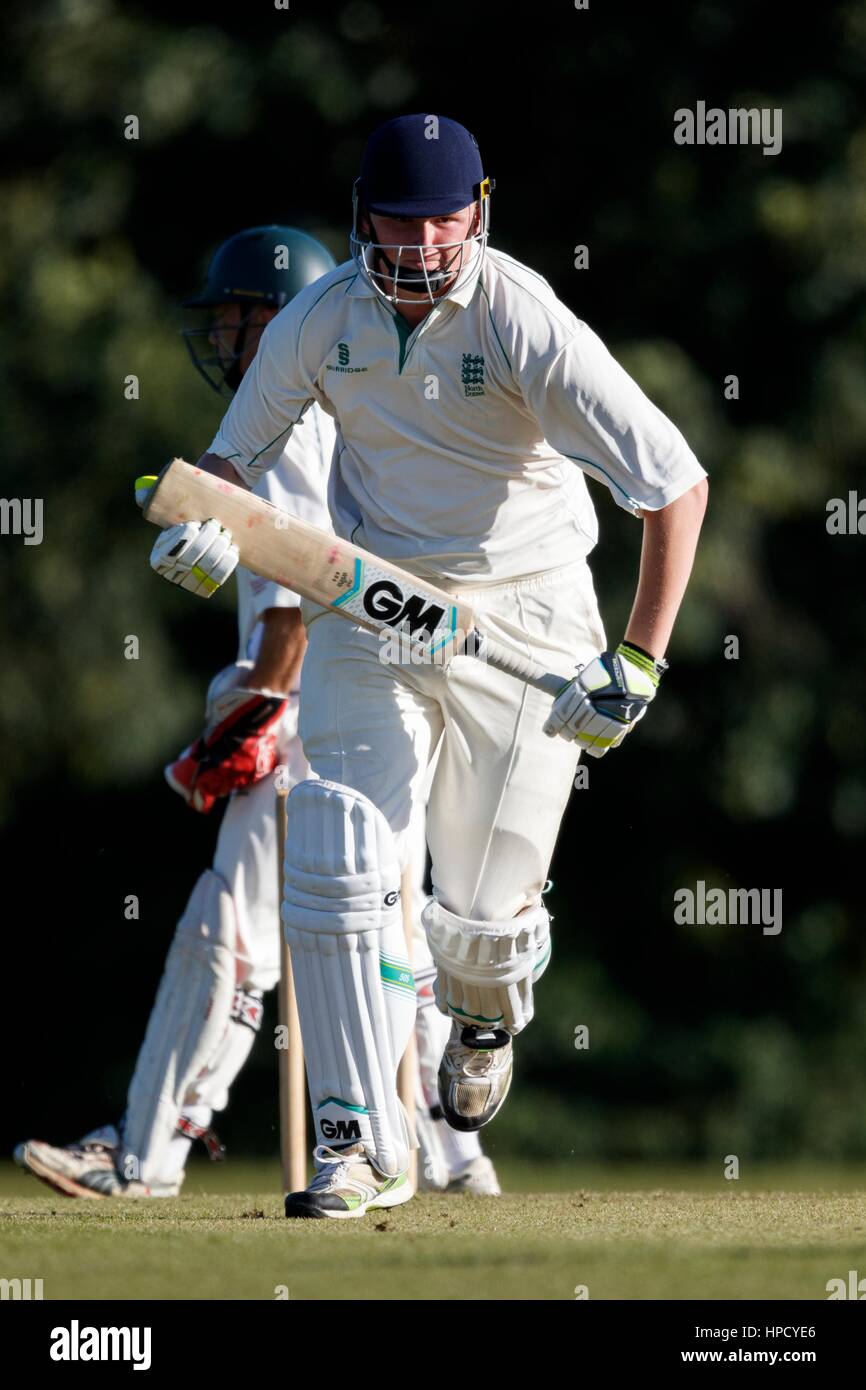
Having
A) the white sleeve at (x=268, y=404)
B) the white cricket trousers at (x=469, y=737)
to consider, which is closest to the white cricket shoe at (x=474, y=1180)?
the white cricket trousers at (x=469, y=737)

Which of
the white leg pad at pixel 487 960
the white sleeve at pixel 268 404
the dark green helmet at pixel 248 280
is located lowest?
the white leg pad at pixel 487 960

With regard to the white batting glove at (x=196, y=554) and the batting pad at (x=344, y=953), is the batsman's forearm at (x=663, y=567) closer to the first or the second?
the batting pad at (x=344, y=953)

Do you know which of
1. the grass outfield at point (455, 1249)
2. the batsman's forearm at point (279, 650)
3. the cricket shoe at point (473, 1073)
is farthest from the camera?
the batsman's forearm at point (279, 650)

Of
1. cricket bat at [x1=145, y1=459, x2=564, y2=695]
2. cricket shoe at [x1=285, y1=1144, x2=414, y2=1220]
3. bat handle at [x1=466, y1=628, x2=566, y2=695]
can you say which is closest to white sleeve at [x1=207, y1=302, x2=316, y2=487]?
cricket bat at [x1=145, y1=459, x2=564, y2=695]

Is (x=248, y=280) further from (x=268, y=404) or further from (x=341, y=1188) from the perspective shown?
(x=341, y=1188)

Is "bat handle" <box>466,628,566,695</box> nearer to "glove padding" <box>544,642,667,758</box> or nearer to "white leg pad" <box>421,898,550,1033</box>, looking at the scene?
"glove padding" <box>544,642,667,758</box>

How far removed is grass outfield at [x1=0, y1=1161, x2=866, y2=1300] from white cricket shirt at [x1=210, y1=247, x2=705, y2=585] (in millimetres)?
1116

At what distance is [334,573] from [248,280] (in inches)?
59.6

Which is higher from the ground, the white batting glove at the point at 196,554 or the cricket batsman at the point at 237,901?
the white batting glove at the point at 196,554

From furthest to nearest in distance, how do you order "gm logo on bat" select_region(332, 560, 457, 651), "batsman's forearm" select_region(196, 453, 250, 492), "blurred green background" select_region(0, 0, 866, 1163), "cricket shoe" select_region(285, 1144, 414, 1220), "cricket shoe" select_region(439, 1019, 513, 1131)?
1. "blurred green background" select_region(0, 0, 866, 1163)
2. "cricket shoe" select_region(439, 1019, 513, 1131)
3. "batsman's forearm" select_region(196, 453, 250, 492)
4. "gm logo on bat" select_region(332, 560, 457, 651)
5. "cricket shoe" select_region(285, 1144, 414, 1220)

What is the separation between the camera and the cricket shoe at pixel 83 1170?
15.9 feet

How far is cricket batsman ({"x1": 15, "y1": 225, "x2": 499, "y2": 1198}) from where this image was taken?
482cm

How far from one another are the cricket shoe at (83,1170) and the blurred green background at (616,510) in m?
4.13

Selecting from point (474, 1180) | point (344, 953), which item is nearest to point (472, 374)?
point (344, 953)
